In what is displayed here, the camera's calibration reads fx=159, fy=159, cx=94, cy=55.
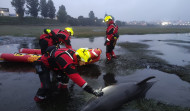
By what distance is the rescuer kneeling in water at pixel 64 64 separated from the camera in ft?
14.0

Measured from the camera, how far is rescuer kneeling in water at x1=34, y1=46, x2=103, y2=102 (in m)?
4.26

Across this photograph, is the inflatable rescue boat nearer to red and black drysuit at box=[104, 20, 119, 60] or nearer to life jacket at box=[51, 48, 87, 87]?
red and black drysuit at box=[104, 20, 119, 60]

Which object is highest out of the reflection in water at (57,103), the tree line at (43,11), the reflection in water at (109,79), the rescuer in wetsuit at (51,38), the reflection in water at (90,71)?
the tree line at (43,11)

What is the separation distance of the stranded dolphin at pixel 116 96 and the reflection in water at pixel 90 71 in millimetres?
2459

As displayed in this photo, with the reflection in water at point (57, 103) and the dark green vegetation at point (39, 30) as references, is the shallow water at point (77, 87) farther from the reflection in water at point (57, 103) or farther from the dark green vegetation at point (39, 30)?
the dark green vegetation at point (39, 30)

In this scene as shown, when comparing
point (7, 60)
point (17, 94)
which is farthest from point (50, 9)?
point (17, 94)

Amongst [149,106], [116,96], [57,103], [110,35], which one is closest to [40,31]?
[110,35]

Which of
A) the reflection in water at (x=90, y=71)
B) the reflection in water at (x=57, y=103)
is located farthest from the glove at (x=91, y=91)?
the reflection in water at (x=90, y=71)

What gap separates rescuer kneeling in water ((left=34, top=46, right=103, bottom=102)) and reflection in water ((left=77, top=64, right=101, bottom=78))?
257cm

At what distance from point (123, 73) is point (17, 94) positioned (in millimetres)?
4607

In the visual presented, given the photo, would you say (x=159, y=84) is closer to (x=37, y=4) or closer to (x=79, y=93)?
(x=79, y=93)

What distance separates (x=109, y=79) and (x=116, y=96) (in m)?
2.40

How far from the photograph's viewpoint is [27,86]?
623 centimetres

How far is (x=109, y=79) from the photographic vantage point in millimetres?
6938
